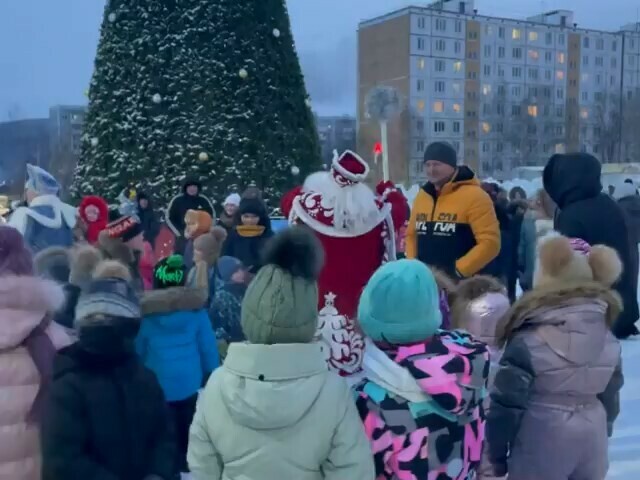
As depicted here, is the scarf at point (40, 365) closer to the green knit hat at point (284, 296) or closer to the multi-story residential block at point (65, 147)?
the green knit hat at point (284, 296)

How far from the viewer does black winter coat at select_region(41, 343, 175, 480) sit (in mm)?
2654

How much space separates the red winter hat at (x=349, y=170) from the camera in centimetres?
491

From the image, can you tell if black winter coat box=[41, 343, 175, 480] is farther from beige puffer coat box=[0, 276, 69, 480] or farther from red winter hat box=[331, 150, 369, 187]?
red winter hat box=[331, 150, 369, 187]

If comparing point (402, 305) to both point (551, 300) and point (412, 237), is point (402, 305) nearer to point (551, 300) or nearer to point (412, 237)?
point (551, 300)

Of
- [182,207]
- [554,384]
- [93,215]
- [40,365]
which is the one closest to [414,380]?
[554,384]

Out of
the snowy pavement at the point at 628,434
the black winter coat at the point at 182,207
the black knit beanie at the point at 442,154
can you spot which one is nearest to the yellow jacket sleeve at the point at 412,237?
the black knit beanie at the point at 442,154

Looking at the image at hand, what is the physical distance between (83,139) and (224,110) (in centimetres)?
234

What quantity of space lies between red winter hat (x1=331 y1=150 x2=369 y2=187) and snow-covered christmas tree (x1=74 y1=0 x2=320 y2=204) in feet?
21.4

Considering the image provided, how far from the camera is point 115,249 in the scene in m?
5.13

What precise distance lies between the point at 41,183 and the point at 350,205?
309 cm

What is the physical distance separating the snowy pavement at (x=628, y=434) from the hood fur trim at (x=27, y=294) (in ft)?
10.8

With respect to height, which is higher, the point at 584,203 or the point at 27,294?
the point at 584,203

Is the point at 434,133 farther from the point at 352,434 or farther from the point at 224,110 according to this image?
the point at 352,434

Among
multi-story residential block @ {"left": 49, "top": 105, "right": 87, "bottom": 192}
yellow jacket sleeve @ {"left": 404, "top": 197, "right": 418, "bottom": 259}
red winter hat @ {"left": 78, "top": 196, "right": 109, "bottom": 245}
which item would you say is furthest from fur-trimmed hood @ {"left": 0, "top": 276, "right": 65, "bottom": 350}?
multi-story residential block @ {"left": 49, "top": 105, "right": 87, "bottom": 192}
